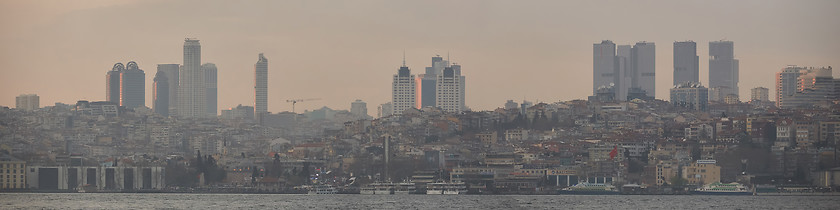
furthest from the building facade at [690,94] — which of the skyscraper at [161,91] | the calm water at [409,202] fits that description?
the calm water at [409,202]

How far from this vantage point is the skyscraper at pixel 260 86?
167250 millimetres

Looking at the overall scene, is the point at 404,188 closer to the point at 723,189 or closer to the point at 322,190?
the point at 322,190

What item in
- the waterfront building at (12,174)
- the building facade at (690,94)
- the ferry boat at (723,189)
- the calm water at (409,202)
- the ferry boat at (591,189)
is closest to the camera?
the calm water at (409,202)

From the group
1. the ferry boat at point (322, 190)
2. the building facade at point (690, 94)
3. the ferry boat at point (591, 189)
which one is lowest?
the ferry boat at point (322, 190)

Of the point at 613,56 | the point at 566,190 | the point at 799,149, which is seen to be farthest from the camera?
the point at 613,56

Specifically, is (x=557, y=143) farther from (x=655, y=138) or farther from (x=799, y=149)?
(x=799, y=149)

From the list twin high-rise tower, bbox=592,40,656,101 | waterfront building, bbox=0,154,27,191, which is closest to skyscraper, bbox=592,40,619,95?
twin high-rise tower, bbox=592,40,656,101

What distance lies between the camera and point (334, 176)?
290 ft

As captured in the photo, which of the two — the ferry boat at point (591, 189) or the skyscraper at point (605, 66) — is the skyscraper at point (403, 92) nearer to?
the skyscraper at point (605, 66)

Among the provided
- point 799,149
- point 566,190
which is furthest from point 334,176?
point 799,149

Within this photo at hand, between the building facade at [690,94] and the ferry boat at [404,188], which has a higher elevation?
the building facade at [690,94]

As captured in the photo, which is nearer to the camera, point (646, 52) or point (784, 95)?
point (784, 95)

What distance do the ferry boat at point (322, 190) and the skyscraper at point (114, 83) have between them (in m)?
83.0

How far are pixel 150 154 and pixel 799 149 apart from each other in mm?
40625
